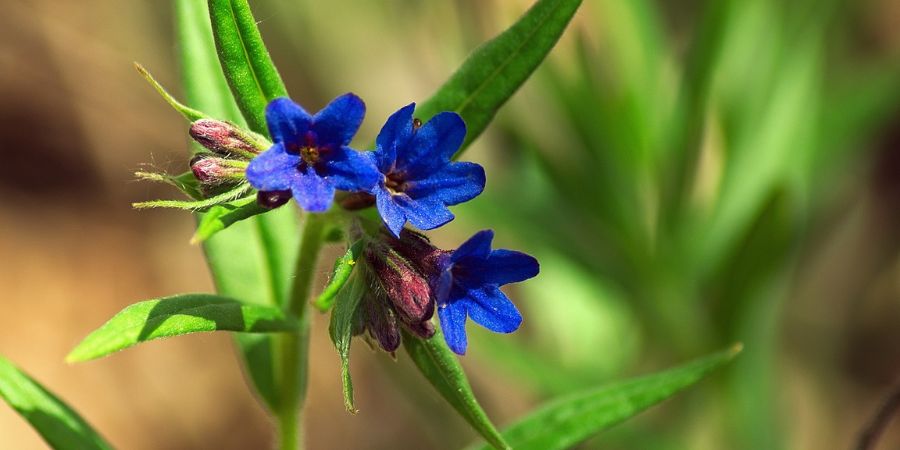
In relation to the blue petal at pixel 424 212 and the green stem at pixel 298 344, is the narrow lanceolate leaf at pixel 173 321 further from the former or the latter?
the blue petal at pixel 424 212

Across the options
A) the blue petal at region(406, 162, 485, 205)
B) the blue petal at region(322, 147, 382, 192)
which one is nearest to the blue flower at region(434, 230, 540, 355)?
the blue petal at region(406, 162, 485, 205)

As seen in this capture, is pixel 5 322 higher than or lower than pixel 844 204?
lower

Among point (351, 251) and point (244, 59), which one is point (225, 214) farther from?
point (244, 59)

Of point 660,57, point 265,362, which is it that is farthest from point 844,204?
point 265,362

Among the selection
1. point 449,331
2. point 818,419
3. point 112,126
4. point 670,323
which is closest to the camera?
point 449,331

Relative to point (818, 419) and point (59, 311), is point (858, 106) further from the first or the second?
point (59, 311)

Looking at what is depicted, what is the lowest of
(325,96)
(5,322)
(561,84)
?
(5,322)

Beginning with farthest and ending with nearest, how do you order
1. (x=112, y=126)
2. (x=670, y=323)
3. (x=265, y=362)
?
(x=112, y=126)
(x=670, y=323)
(x=265, y=362)
